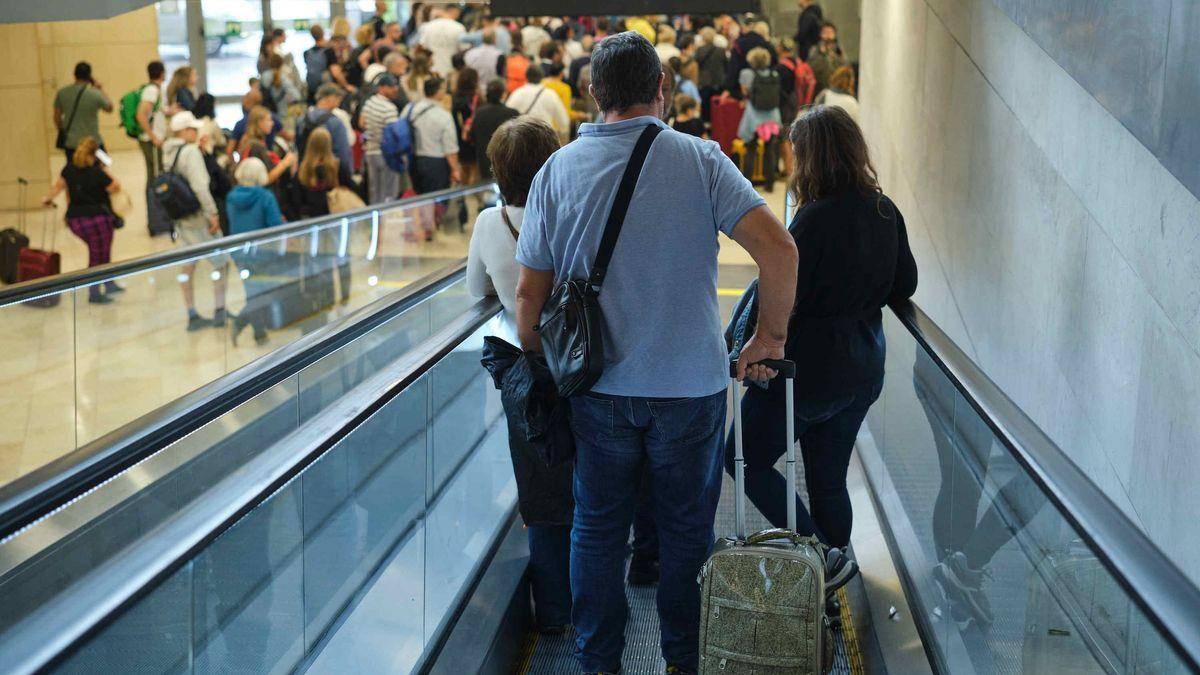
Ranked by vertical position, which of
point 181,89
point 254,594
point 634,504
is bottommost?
point 634,504

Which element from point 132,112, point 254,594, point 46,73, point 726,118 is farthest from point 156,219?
point 254,594

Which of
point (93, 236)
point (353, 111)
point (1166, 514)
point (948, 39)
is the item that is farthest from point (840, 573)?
point (353, 111)

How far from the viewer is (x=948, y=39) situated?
7383 mm

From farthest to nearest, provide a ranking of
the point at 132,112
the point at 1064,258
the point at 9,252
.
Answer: the point at 132,112, the point at 9,252, the point at 1064,258

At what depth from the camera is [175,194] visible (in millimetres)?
10547

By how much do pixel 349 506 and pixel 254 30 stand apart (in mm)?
23535

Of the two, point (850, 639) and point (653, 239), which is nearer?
point (653, 239)

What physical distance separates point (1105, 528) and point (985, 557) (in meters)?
0.98

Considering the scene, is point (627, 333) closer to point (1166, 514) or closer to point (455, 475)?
point (455, 475)

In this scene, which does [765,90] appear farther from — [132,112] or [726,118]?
[132,112]

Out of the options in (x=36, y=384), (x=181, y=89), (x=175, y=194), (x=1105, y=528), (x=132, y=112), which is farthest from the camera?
(x=132, y=112)

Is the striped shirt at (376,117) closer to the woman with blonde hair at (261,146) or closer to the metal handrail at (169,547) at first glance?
the woman with blonde hair at (261,146)

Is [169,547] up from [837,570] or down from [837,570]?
up

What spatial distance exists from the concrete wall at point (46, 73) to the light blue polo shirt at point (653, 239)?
15261 millimetres
